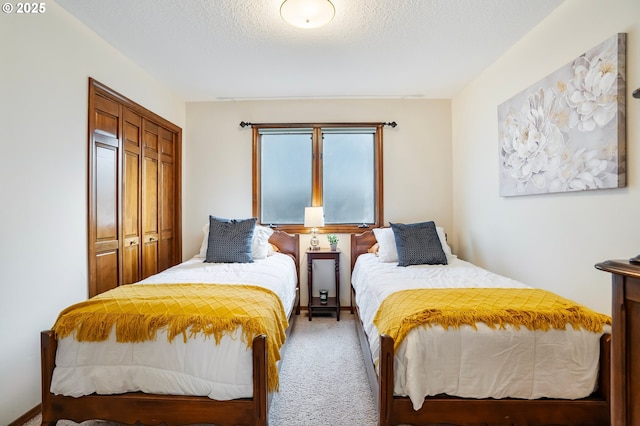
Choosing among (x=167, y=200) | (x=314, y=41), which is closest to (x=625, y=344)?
(x=314, y=41)

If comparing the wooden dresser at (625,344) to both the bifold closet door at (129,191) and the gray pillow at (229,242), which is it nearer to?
the gray pillow at (229,242)

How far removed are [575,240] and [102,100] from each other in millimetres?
3651

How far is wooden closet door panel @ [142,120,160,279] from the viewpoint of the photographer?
3.19 m

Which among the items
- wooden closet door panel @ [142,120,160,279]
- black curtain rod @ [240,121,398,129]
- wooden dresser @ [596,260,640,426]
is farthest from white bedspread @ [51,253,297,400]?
black curtain rod @ [240,121,398,129]

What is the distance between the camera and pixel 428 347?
5.10ft

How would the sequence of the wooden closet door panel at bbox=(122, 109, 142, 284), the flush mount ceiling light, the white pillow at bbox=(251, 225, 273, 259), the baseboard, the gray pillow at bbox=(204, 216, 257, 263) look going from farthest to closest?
the white pillow at bbox=(251, 225, 273, 259) < the gray pillow at bbox=(204, 216, 257, 263) < the wooden closet door panel at bbox=(122, 109, 142, 284) < the flush mount ceiling light < the baseboard

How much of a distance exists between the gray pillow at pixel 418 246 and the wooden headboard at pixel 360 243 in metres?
0.61

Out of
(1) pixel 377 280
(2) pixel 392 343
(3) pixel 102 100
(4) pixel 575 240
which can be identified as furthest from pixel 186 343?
(4) pixel 575 240

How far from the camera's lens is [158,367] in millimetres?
1588

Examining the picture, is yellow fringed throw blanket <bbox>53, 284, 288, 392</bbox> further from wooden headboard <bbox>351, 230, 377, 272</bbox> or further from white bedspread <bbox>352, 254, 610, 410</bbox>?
wooden headboard <bbox>351, 230, 377, 272</bbox>

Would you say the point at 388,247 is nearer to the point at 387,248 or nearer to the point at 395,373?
the point at 387,248

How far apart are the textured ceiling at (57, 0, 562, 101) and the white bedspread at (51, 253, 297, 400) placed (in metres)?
2.10

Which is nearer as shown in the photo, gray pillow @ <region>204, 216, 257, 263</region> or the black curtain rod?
gray pillow @ <region>204, 216, 257, 263</region>

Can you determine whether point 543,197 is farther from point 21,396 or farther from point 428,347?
point 21,396
